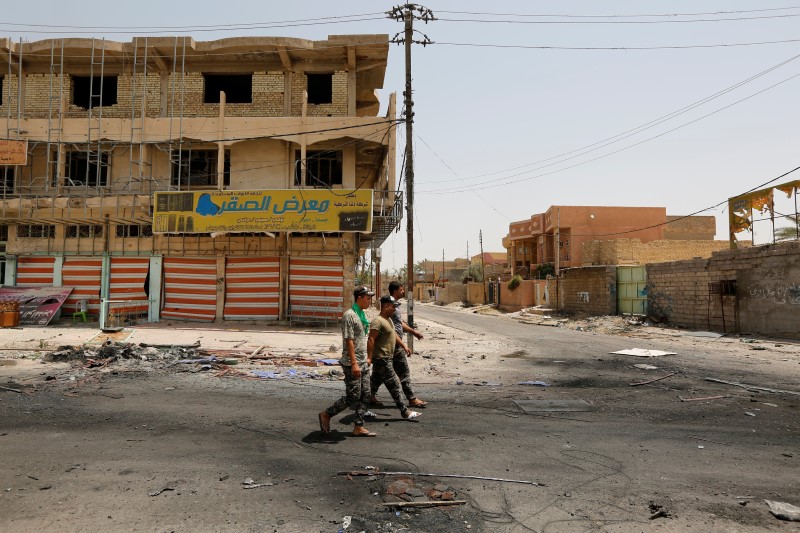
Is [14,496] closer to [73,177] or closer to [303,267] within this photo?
[303,267]

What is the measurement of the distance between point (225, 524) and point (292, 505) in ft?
1.64

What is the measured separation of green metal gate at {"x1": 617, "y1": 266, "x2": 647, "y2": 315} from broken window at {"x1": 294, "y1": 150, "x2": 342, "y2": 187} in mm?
15222

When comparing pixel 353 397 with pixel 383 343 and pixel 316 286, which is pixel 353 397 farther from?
pixel 316 286

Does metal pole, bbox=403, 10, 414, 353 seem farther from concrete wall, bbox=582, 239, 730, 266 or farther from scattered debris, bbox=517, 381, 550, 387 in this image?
concrete wall, bbox=582, 239, 730, 266

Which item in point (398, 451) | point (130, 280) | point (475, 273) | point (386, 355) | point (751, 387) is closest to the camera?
point (398, 451)

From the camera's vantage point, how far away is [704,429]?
5.78 meters

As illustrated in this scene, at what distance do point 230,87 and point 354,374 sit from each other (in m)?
18.8

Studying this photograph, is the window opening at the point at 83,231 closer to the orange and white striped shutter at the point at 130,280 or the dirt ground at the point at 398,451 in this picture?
the orange and white striped shutter at the point at 130,280

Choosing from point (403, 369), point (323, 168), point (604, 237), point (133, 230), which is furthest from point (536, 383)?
point (604, 237)

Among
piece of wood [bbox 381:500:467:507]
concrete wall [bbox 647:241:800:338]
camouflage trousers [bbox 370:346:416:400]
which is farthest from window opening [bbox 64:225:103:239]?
concrete wall [bbox 647:241:800:338]

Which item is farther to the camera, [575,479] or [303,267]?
[303,267]

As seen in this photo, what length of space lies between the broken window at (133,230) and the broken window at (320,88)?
27.0ft

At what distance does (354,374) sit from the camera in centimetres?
539

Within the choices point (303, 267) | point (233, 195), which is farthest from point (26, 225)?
point (303, 267)
